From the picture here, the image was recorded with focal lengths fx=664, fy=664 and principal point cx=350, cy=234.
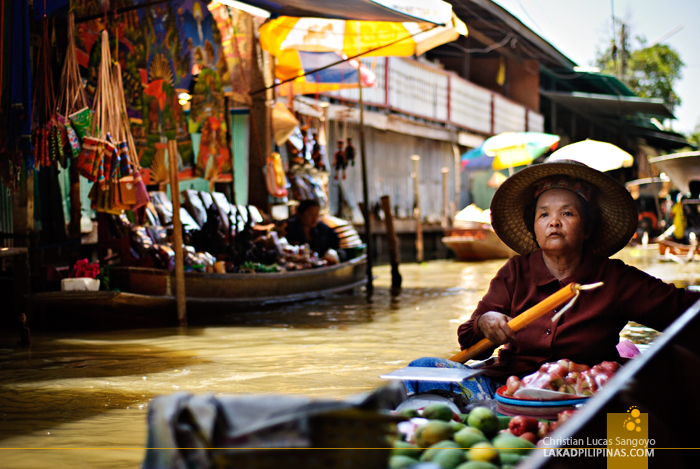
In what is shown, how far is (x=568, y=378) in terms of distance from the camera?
2.38 meters

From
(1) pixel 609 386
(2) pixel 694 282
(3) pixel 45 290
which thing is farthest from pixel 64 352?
(2) pixel 694 282

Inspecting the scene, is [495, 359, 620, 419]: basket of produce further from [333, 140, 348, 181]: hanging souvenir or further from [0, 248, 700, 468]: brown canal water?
[333, 140, 348, 181]: hanging souvenir

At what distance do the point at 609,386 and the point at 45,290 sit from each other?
6163 millimetres

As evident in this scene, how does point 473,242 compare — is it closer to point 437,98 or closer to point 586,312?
point 437,98

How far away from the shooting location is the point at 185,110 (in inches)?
313

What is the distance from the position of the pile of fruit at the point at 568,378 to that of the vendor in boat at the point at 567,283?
0.60 feet

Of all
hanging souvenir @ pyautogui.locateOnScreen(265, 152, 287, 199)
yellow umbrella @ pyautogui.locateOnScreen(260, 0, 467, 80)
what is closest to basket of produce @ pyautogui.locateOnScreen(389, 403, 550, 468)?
yellow umbrella @ pyautogui.locateOnScreen(260, 0, 467, 80)

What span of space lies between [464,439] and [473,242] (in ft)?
48.4

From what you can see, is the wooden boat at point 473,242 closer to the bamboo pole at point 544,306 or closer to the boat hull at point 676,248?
the boat hull at point 676,248

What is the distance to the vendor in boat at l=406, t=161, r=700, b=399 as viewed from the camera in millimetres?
2605

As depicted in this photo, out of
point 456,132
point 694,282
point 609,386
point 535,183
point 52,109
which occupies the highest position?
point 456,132

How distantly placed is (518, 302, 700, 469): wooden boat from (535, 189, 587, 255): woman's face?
0.71 m

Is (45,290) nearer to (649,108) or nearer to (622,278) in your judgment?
(622,278)

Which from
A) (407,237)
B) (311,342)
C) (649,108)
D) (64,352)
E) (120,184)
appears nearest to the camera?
(64,352)
